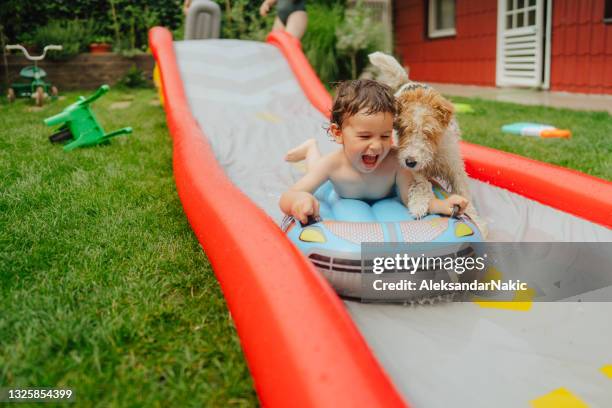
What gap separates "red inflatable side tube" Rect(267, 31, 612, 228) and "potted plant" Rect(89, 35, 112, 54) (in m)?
7.87

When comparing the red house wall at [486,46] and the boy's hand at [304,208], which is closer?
the boy's hand at [304,208]

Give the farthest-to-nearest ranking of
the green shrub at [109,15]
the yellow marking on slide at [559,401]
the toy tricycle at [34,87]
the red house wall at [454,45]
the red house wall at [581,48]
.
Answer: the red house wall at [454,45]
the green shrub at [109,15]
the red house wall at [581,48]
the toy tricycle at [34,87]
the yellow marking on slide at [559,401]

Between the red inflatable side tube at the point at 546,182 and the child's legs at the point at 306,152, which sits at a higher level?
the child's legs at the point at 306,152

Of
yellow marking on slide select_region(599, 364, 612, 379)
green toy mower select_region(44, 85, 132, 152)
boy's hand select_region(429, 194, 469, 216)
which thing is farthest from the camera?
green toy mower select_region(44, 85, 132, 152)

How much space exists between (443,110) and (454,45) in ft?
29.5

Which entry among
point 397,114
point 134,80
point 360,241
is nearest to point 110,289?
point 360,241

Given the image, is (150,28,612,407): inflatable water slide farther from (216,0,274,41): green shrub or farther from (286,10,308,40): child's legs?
(216,0,274,41): green shrub

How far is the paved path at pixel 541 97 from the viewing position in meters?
6.72

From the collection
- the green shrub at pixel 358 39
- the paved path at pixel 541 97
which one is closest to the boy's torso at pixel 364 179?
the paved path at pixel 541 97

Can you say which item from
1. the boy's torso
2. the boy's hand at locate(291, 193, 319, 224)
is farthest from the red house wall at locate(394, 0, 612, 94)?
the boy's hand at locate(291, 193, 319, 224)

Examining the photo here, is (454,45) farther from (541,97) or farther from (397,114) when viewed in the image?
(397,114)

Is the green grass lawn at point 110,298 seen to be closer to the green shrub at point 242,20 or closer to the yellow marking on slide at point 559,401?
the yellow marking on slide at point 559,401

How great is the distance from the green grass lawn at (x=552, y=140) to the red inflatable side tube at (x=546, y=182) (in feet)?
2.88

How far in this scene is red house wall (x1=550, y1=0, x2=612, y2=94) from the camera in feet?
23.7
